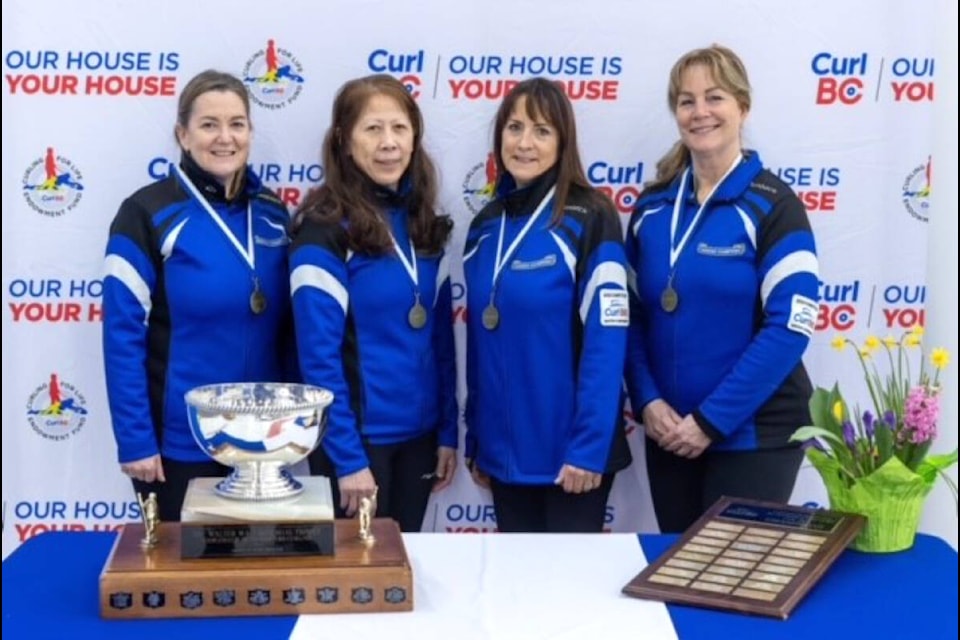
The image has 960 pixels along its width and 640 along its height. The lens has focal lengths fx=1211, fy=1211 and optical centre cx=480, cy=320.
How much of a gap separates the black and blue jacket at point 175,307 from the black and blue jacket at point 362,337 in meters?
0.15

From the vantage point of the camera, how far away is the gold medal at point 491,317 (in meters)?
2.78

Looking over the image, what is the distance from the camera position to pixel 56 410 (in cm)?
328

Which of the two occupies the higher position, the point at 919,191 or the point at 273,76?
the point at 273,76

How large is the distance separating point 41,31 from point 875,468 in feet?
7.67

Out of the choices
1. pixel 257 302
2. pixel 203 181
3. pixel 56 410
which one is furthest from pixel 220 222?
pixel 56 410

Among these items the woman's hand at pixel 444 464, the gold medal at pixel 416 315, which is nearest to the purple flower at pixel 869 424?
the gold medal at pixel 416 315

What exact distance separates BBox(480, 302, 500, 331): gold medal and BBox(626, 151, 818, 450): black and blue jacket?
0.36 m

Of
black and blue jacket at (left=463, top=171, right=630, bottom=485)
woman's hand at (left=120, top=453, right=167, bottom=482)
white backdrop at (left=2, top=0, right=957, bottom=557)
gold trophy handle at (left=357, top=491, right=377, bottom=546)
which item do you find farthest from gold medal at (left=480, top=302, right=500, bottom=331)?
gold trophy handle at (left=357, top=491, right=377, bottom=546)

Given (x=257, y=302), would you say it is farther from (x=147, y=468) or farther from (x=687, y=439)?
(x=687, y=439)

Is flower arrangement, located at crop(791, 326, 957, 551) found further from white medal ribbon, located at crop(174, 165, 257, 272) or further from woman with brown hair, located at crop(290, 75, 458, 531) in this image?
white medal ribbon, located at crop(174, 165, 257, 272)

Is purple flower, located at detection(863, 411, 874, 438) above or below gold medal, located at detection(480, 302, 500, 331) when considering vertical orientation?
below

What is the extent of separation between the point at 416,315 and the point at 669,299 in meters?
0.58

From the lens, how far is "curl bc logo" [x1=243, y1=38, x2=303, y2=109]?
3158 millimetres

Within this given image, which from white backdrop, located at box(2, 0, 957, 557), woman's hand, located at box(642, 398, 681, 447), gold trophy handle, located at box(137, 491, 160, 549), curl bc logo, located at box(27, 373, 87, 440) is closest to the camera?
gold trophy handle, located at box(137, 491, 160, 549)
